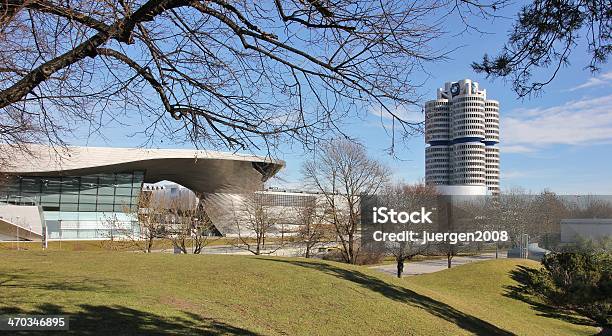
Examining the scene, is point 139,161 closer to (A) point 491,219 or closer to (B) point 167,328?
(A) point 491,219

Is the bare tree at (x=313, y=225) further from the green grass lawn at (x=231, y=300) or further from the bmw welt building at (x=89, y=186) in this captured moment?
the green grass lawn at (x=231, y=300)

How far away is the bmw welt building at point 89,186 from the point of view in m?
47.0

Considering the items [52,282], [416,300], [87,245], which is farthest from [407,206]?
[52,282]

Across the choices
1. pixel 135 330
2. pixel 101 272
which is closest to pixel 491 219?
pixel 101 272

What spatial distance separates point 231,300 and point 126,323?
2.93 meters

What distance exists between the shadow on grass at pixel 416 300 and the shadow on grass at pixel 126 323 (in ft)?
18.6

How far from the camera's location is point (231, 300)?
9422mm

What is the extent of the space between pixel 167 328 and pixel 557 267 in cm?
2003

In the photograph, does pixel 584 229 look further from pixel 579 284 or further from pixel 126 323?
pixel 126 323

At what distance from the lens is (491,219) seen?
37188 mm

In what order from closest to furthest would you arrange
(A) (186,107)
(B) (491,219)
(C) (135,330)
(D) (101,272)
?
(A) (186,107), (C) (135,330), (D) (101,272), (B) (491,219)

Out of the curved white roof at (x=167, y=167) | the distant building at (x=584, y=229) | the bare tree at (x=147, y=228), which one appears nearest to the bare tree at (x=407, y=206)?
the distant building at (x=584, y=229)

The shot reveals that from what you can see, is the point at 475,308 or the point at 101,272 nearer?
the point at 101,272

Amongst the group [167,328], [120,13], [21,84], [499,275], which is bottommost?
[499,275]
